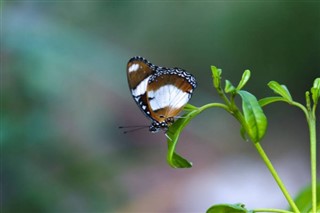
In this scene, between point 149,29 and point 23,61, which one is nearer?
point 23,61

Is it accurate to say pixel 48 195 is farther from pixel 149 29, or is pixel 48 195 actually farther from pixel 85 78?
pixel 149 29

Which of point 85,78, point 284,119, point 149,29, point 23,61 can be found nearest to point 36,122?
point 23,61

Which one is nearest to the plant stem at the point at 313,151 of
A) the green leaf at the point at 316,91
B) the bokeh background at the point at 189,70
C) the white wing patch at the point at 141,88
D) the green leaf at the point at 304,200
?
the green leaf at the point at 316,91

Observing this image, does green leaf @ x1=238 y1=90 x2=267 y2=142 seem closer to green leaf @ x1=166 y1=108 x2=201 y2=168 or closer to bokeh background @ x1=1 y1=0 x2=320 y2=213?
green leaf @ x1=166 y1=108 x2=201 y2=168

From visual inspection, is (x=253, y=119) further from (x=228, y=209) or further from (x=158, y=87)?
(x=158, y=87)

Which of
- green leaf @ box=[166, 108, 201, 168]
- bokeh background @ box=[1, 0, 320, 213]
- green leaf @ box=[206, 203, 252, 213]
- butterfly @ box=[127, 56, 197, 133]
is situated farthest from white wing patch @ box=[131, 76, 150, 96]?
bokeh background @ box=[1, 0, 320, 213]

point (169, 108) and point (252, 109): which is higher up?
point (169, 108)
